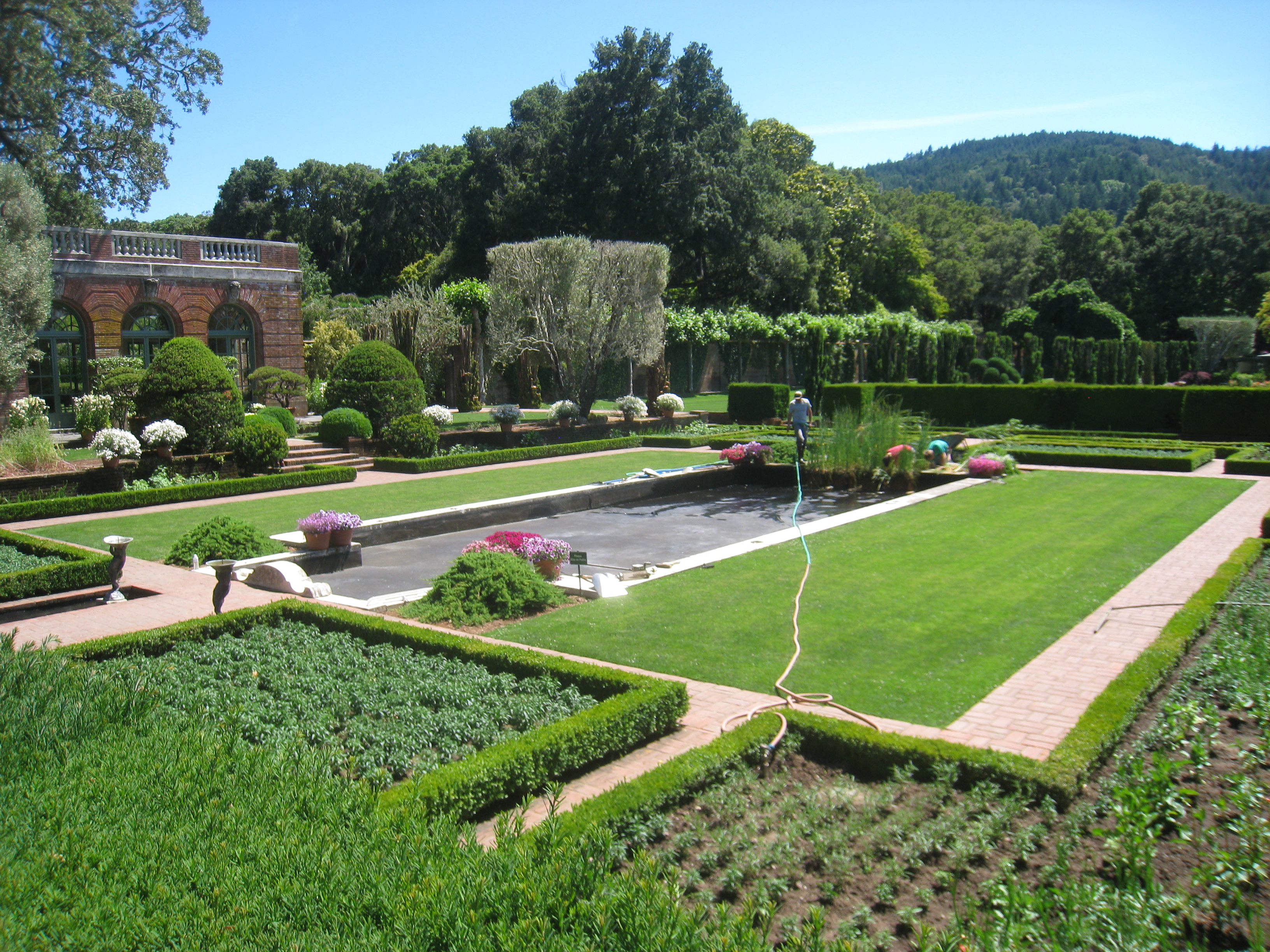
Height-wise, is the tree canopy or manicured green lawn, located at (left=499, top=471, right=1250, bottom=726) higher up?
the tree canopy

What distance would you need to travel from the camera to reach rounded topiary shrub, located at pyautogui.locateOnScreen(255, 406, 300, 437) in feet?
65.5

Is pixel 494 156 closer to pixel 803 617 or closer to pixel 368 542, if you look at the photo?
pixel 368 542

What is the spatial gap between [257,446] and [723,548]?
9946 mm

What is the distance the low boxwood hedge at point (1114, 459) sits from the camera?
680 inches

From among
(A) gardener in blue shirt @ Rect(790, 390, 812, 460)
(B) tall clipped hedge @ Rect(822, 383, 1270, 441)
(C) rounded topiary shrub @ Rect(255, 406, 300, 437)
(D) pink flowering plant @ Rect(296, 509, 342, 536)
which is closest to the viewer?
(D) pink flowering plant @ Rect(296, 509, 342, 536)

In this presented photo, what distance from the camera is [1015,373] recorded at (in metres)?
40.6

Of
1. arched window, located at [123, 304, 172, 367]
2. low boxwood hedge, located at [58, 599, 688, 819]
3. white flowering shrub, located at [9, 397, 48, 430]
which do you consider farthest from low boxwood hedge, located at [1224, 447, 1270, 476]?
arched window, located at [123, 304, 172, 367]

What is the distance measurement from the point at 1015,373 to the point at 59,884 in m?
42.2

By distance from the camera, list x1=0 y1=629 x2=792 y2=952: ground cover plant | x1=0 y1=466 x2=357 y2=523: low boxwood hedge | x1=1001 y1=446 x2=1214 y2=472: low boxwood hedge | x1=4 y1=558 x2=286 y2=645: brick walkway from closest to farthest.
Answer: x1=0 y1=629 x2=792 y2=952: ground cover plant < x1=4 y1=558 x2=286 y2=645: brick walkway < x1=0 y1=466 x2=357 y2=523: low boxwood hedge < x1=1001 y1=446 x2=1214 y2=472: low boxwood hedge

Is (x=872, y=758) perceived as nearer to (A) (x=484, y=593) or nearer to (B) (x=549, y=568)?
(A) (x=484, y=593)

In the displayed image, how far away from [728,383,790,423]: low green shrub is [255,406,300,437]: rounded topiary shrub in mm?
12224

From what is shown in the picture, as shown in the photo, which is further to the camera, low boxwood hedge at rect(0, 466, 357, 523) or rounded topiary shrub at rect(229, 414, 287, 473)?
rounded topiary shrub at rect(229, 414, 287, 473)

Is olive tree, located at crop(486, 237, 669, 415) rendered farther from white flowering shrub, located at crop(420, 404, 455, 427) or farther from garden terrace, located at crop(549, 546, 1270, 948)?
garden terrace, located at crop(549, 546, 1270, 948)

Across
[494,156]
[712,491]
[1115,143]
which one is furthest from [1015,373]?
[1115,143]
